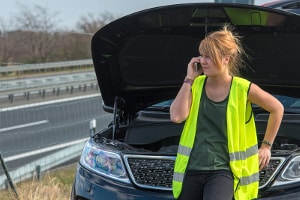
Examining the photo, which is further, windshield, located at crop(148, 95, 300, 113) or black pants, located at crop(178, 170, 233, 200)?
windshield, located at crop(148, 95, 300, 113)

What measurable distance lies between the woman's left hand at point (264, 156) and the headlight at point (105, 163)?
2.92 feet

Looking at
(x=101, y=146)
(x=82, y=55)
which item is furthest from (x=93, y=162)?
(x=82, y=55)

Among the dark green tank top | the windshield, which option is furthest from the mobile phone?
the windshield

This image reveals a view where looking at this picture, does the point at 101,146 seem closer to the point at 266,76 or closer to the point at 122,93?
the point at 122,93

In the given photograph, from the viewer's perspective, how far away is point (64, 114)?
13.7 metres

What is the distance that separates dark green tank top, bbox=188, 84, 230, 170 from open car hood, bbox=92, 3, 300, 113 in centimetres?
89

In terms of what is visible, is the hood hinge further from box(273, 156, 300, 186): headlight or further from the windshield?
box(273, 156, 300, 186): headlight

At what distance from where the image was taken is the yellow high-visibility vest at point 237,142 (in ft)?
9.30

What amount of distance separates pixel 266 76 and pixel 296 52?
0.38 m

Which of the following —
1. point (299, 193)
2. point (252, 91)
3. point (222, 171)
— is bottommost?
point (299, 193)

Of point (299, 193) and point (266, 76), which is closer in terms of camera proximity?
point (299, 193)

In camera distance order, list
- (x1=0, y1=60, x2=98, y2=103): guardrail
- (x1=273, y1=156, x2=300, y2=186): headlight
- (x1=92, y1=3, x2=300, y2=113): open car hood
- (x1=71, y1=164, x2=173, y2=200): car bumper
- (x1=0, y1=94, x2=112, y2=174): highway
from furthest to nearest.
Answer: (x1=0, y1=60, x2=98, y2=103): guardrail → (x1=0, y1=94, x2=112, y2=174): highway → (x1=92, y1=3, x2=300, y2=113): open car hood → (x1=71, y1=164, x2=173, y2=200): car bumper → (x1=273, y1=156, x2=300, y2=186): headlight

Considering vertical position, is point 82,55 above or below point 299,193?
below

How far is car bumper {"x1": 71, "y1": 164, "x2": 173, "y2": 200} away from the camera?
3.18m
